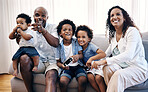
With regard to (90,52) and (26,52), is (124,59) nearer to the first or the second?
(90,52)

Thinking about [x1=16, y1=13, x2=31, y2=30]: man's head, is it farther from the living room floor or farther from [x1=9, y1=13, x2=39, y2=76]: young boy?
the living room floor

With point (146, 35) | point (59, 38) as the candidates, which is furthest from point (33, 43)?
point (146, 35)

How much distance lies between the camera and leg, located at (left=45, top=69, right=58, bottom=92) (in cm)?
163

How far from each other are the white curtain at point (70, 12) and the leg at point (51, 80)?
1.66 meters

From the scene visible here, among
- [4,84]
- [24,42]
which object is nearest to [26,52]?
[24,42]

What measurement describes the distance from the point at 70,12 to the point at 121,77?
2.08m

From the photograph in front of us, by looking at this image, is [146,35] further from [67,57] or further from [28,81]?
[28,81]

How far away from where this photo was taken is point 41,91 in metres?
1.86

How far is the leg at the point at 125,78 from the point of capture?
1.44 metres

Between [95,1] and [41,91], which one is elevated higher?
[95,1]

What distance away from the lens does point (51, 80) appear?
1.68m

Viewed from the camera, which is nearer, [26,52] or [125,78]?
[125,78]

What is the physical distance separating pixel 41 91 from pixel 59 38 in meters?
0.64

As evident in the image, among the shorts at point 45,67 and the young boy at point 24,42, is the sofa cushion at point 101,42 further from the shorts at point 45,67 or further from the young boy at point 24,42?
the young boy at point 24,42
